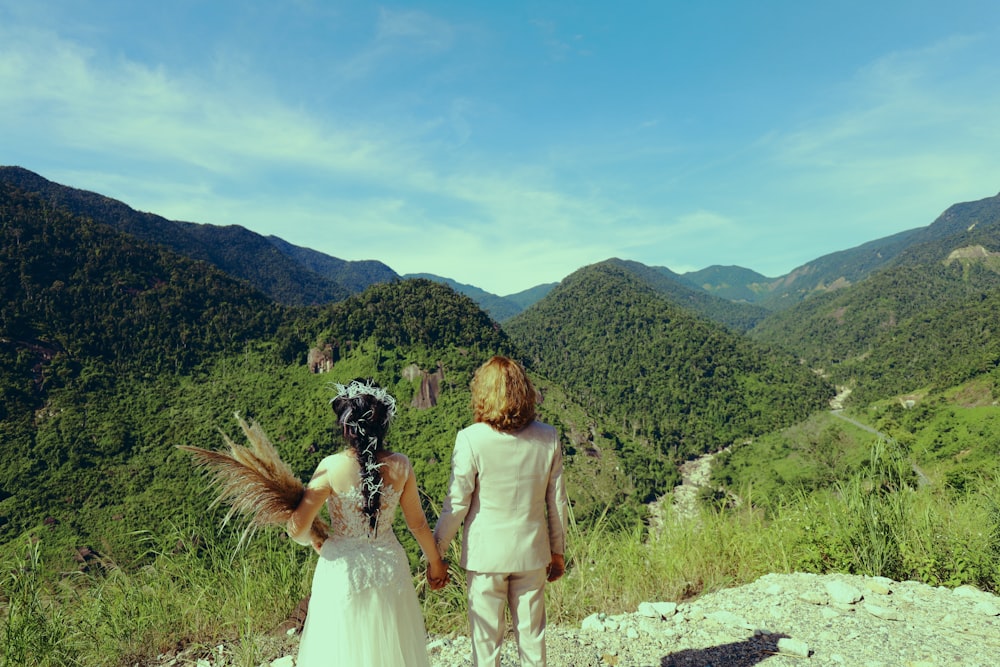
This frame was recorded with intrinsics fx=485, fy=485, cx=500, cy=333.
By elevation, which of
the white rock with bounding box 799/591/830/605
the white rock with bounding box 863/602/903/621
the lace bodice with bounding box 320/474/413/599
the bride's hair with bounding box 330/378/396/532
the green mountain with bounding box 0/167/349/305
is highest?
the green mountain with bounding box 0/167/349/305

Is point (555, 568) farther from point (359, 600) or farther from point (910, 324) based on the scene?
point (910, 324)

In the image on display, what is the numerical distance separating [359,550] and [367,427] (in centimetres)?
61

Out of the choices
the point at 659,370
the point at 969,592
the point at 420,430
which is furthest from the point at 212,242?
the point at 969,592

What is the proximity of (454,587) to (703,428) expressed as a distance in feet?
302

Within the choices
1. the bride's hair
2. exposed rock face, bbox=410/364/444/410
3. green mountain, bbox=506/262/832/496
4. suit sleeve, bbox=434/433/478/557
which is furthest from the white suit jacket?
exposed rock face, bbox=410/364/444/410

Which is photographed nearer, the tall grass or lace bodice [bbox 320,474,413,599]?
lace bodice [bbox 320,474,413,599]

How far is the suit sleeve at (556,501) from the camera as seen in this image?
2.48m

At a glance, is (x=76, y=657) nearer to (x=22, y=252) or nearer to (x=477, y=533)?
(x=477, y=533)

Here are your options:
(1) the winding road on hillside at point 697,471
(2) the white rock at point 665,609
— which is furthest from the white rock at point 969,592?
(1) the winding road on hillside at point 697,471

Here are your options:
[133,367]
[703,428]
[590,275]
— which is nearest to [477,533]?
[133,367]

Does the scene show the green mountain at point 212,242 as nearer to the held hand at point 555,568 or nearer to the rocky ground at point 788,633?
the rocky ground at point 788,633

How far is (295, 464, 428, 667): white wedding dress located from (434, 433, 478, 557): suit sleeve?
25 centimetres

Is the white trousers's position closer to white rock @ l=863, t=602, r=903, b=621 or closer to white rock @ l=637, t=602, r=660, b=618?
white rock @ l=637, t=602, r=660, b=618

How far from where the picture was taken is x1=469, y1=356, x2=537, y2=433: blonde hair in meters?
2.34
